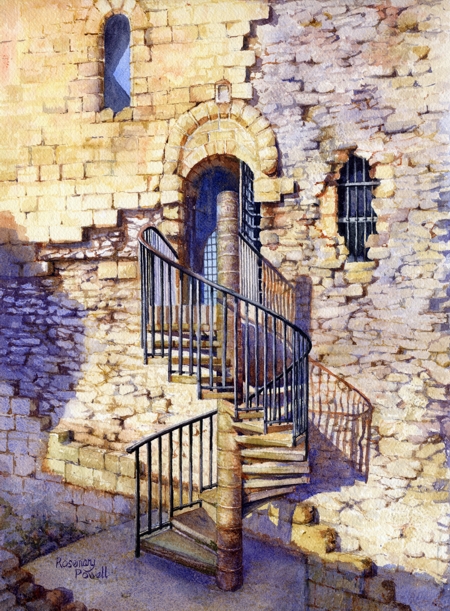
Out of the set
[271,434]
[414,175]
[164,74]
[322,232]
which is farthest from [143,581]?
[164,74]

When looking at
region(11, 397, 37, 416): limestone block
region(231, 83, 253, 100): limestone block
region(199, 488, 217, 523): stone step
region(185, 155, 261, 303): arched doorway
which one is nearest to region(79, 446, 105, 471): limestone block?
region(11, 397, 37, 416): limestone block

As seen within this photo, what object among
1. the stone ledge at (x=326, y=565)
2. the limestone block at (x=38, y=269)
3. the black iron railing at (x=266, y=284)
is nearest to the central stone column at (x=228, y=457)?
the stone ledge at (x=326, y=565)

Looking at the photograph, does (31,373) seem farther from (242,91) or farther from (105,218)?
(242,91)

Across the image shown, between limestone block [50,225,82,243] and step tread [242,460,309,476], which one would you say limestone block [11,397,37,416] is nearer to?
limestone block [50,225,82,243]

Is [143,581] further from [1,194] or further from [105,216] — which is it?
[1,194]

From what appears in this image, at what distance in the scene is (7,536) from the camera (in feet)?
17.3

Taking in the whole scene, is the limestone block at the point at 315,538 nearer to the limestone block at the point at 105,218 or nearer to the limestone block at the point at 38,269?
the limestone block at the point at 105,218

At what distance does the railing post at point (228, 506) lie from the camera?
12.1ft

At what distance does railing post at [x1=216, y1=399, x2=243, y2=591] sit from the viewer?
3.68 meters

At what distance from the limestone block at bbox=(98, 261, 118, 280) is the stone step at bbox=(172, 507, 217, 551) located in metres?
2.41

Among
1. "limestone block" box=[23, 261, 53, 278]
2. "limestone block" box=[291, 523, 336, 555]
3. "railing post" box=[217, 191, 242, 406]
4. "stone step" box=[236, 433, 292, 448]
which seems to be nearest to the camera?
"stone step" box=[236, 433, 292, 448]

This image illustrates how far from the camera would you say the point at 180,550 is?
3924mm

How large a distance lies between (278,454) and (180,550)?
1.16 m

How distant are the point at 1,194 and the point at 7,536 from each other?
3569mm
